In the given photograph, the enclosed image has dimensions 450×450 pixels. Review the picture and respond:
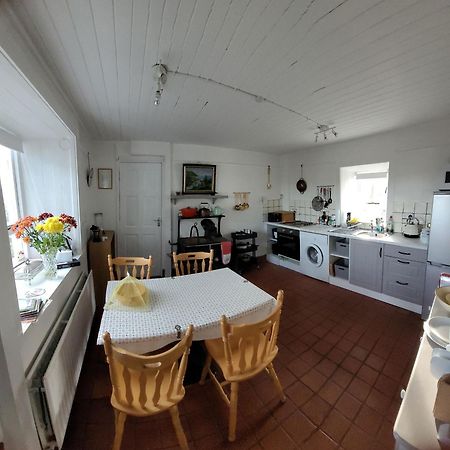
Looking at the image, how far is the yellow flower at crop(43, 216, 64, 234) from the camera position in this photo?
5.31 feet

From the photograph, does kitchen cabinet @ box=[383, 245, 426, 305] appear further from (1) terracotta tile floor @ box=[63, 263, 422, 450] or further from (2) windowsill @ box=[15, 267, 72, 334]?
(2) windowsill @ box=[15, 267, 72, 334]

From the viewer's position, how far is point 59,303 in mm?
1614

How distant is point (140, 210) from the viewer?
3.66 meters

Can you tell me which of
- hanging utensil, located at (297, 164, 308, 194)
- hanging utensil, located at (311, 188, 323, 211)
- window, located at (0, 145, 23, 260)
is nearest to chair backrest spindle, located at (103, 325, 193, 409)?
window, located at (0, 145, 23, 260)

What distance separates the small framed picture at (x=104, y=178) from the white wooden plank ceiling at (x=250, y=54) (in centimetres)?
113

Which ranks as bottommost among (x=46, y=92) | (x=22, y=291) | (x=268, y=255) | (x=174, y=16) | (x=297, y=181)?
(x=268, y=255)

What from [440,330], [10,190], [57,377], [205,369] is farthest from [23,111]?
[440,330]

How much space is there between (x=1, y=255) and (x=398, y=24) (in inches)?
83.4

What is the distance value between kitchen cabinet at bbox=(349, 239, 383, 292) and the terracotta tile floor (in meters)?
0.60

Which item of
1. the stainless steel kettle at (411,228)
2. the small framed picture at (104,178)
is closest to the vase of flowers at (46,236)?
the small framed picture at (104,178)

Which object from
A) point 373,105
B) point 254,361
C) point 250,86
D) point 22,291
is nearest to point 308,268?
point 373,105

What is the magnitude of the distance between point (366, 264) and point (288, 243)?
1308 millimetres

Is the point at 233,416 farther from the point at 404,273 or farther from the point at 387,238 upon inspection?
the point at 387,238

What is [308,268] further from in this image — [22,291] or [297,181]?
[22,291]
